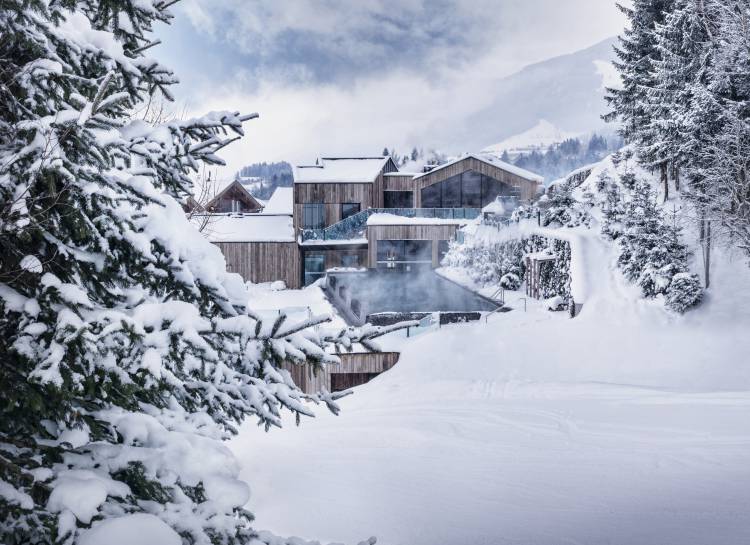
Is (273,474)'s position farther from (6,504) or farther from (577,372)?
(577,372)

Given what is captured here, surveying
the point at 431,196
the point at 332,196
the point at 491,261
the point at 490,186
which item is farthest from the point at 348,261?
the point at 490,186

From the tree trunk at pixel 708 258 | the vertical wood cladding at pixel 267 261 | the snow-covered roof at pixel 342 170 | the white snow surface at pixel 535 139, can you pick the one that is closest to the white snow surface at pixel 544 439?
the tree trunk at pixel 708 258

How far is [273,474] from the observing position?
8.45 m

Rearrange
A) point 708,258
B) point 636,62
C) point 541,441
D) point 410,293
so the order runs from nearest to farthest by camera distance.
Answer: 1. point 541,441
2. point 708,258
3. point 636,62
4. point 410,293

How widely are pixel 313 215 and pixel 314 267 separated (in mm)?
3185

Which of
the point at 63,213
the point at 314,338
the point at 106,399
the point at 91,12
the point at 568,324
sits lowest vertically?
the point at 568,324

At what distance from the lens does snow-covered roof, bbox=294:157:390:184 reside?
101 ft

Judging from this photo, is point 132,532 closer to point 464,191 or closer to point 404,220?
point 404,220

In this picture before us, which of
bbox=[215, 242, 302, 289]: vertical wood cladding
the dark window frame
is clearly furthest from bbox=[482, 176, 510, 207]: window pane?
bbox=[215, 242, 302, 289]: vertical wood cladding

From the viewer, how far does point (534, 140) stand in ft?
345

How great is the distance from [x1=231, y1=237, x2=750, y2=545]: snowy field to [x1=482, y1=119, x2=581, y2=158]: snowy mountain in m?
78.0

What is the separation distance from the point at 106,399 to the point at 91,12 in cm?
278

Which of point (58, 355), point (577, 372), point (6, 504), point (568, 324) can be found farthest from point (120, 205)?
point (568, 324)

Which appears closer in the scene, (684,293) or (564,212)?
(684,293)
